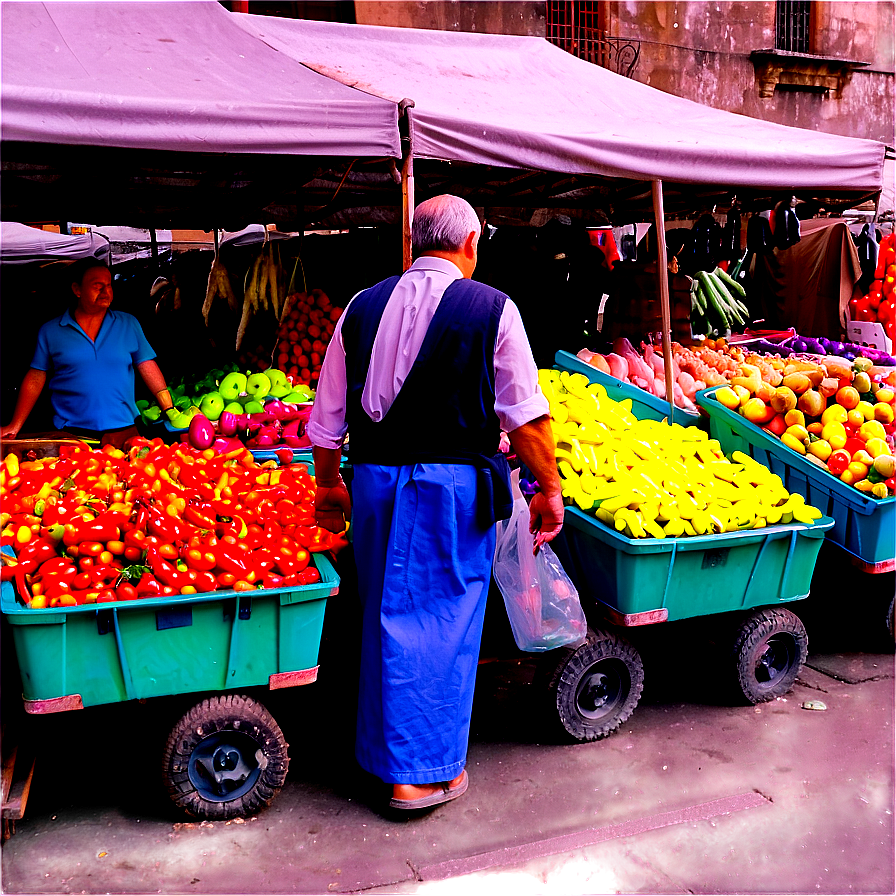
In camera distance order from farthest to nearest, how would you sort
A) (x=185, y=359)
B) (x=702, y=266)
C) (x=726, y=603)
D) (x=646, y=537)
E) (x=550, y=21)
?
(x=550, y=21), (x=702, y=266), (x=185, y=359), (x=726, y=603), (x=646, y=537)

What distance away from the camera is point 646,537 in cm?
381

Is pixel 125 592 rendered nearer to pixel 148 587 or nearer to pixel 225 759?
pixel 148 587

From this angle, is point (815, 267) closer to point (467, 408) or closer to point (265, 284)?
point (265, 284)

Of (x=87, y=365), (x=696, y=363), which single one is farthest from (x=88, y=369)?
(x=696, y=363)

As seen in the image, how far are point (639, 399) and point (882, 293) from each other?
7167 mm

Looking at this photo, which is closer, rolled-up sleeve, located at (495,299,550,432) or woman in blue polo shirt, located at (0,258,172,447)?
rolled-up sleeve, located at (495,299,550,432)

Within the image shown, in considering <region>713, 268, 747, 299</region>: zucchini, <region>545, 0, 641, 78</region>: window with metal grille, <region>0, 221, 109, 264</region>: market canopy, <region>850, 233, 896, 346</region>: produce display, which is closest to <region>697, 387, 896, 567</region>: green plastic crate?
<region>713, 268, 747, 299</region>: zucchini

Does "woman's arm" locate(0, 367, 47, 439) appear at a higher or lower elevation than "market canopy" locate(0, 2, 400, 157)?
lower

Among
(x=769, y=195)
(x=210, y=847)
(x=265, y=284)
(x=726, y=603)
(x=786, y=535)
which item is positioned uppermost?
(x=769, y=195)

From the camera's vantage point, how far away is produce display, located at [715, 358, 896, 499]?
15.2 feet

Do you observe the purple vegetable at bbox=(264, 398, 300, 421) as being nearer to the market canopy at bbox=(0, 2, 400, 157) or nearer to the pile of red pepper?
the pile of red pepper

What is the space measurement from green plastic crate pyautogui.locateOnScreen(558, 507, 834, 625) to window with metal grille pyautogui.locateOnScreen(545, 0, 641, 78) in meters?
10.8

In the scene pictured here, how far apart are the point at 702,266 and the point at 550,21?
6921 millimetres

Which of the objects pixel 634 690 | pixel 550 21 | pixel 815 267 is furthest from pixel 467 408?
pixel 550 21
